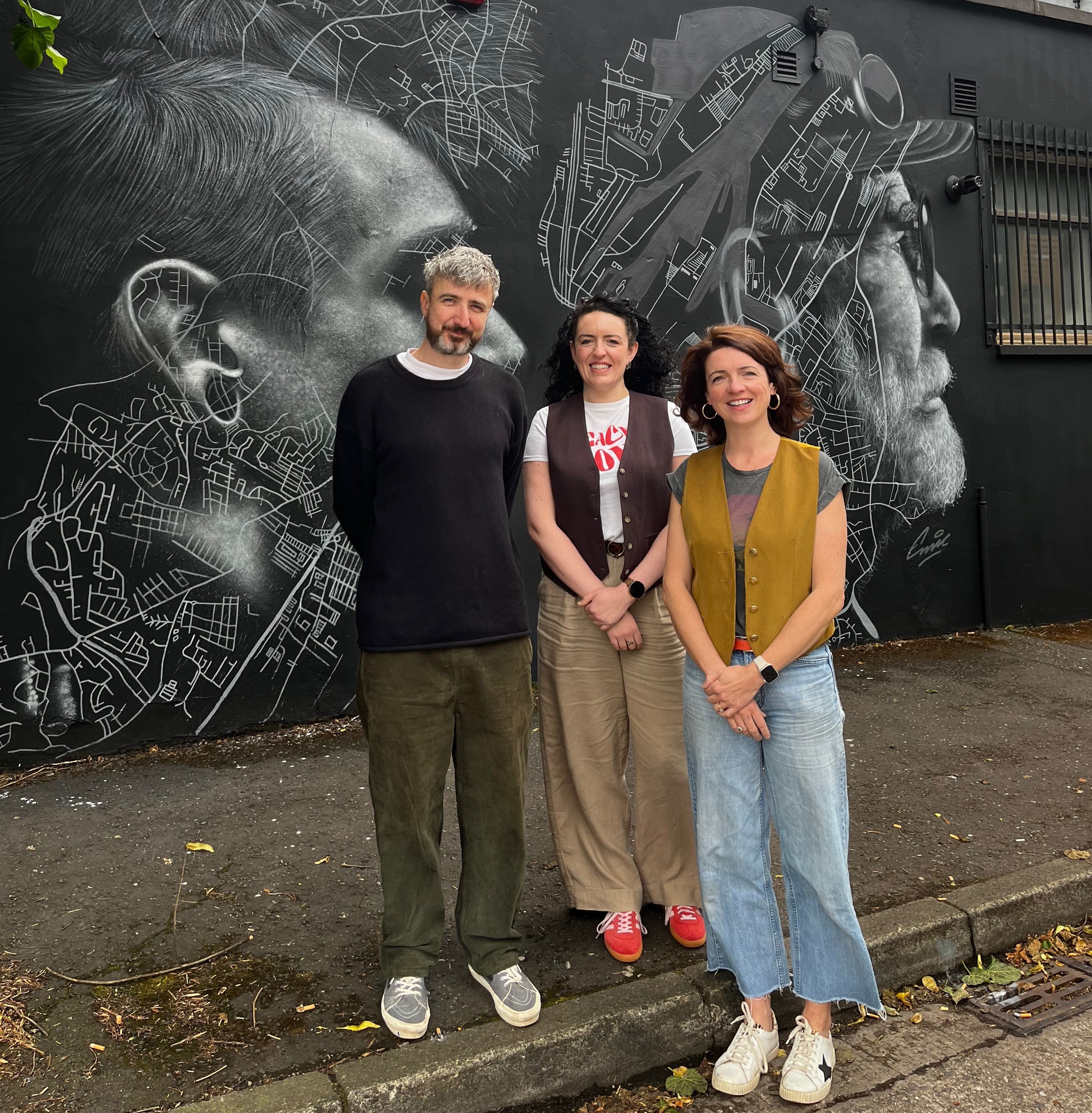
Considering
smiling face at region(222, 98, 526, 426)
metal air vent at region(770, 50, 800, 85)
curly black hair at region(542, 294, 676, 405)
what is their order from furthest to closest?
metal air vent at region(770, 50, 800, 85)
smiling face at region(222, 98, 526, 426)
curly black hair at region(542, 294, 676, 405)

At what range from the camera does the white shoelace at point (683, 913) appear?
3.44 meters

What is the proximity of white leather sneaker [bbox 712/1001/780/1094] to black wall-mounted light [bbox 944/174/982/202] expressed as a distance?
693cm

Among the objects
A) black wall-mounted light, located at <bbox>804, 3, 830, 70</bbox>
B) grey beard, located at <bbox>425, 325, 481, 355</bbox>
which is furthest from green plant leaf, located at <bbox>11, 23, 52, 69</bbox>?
black wall-mounted light, located at <bbox>804, 3, 830, 70</bbox>

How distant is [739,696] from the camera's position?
2809mm

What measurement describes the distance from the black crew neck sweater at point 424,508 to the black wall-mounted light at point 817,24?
5.76 meters

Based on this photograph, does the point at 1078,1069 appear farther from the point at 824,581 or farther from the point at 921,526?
the point at 921,526

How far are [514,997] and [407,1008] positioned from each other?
31 cm

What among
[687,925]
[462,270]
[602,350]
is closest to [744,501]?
[602,350]

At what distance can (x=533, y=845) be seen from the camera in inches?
170

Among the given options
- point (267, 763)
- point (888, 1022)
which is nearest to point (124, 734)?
point (267, 763)

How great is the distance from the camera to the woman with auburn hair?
111 inches

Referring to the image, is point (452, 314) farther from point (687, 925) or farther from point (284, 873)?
point (284, 873)

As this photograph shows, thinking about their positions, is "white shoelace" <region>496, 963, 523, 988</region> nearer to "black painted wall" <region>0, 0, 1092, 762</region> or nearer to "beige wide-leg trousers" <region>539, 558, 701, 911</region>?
"beige wide-leg trousers" <region>539, 558, 701, 911</region>

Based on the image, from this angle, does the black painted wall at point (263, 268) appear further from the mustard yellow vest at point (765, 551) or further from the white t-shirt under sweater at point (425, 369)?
the mustard yellow vest at point (765, 551)
